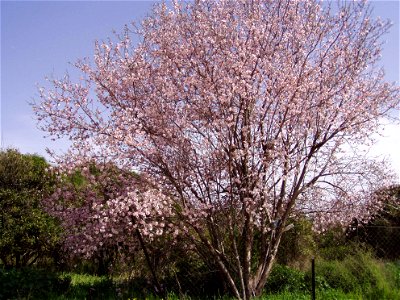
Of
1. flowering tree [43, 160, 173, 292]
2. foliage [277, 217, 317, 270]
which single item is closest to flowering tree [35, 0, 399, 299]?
flowering tree [43, 160, 173, 292]

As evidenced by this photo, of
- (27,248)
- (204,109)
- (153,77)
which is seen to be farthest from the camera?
(27,248)

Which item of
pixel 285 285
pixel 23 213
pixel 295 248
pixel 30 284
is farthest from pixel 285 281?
pixel 23 213

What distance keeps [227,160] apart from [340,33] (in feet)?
10.1

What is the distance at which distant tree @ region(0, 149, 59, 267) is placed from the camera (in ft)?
32.8

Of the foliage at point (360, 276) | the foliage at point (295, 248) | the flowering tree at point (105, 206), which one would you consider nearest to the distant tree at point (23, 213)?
the flowering tree at point (105, 206)

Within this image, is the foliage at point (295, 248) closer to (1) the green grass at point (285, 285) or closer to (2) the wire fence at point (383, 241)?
(2) the wire fence at point (383, 241)

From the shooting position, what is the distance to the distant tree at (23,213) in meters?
9.99

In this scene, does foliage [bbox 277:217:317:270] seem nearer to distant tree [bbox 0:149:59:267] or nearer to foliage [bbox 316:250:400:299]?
foliage [bbox 316:250:400:299]

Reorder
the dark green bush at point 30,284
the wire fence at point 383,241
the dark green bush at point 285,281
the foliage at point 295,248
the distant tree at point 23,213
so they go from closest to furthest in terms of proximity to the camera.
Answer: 1. the dark green bush at point 30,284
2. the dark green bush at point 285,281
3. the distant tree at point 23,213
4. the foliage at point 295,248
5. the wire fence at point 383,241

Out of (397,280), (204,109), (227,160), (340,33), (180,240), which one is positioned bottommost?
(397,280)

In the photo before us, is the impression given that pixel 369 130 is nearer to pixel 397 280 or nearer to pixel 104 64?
pixel 397 280

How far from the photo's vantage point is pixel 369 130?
7488mm

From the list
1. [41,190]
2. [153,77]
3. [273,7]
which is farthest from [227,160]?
[41,190]

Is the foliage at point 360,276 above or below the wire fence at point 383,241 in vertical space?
below
